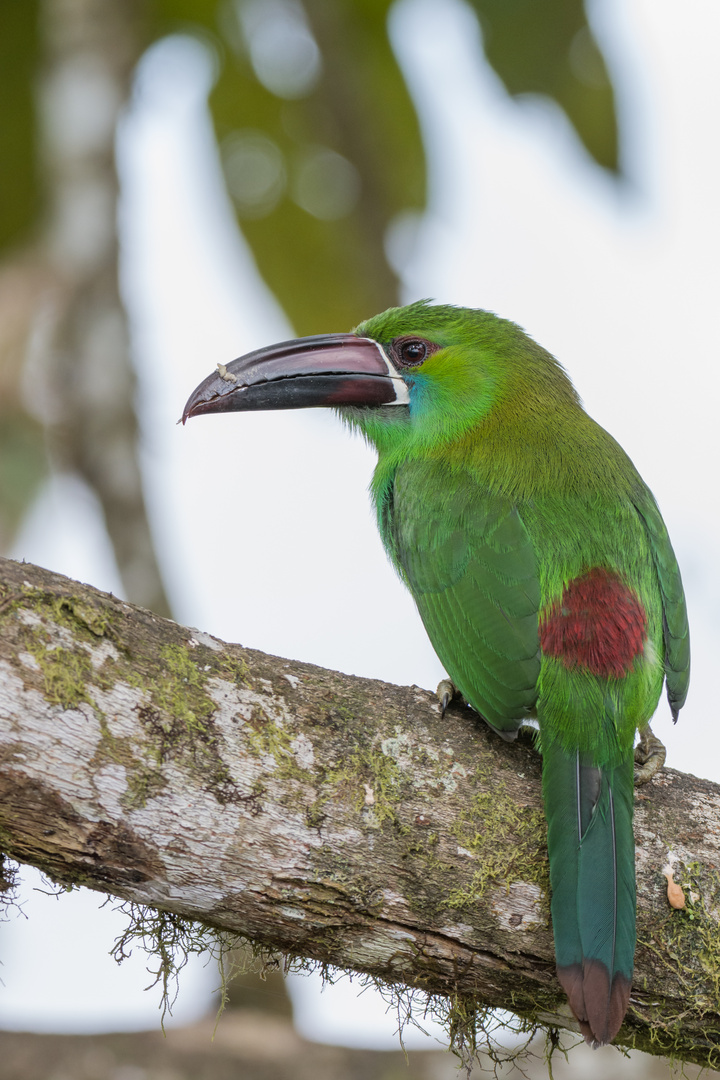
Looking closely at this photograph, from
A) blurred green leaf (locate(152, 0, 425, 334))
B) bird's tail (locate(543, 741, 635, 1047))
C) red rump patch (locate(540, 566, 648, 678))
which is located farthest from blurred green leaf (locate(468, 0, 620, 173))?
bird's tail (locate(543, 741, 635, 1047))

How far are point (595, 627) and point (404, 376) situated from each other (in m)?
1.08

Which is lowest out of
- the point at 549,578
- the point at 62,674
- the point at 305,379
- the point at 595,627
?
the point at 62,674

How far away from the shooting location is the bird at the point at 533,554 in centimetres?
214

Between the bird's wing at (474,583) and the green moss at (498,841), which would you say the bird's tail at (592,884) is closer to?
the green moss at (498,841)

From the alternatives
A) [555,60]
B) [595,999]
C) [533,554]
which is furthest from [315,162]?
Result: [595,999]

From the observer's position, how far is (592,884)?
2.08 metres

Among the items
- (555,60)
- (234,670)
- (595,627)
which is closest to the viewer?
(234,670)

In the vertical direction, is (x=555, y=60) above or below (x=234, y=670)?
above

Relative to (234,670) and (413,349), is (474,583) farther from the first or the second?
(413,349)

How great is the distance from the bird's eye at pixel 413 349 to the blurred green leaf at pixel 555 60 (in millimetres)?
2251

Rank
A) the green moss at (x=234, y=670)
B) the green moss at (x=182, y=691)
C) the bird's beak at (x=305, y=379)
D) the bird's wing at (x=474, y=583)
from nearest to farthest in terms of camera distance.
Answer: the green moss at (x=182, y=691)
the green moss at (x=234, y=670)
the bird's wing at (x=474, y=583)
the bird's beak at (x=305, y=379)

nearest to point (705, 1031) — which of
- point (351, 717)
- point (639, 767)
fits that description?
point (639, 767)

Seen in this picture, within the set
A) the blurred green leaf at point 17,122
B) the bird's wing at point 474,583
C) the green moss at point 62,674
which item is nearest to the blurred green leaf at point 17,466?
the blurred green leaf at point 17,122

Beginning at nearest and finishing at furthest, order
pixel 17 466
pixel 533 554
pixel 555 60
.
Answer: pixel 533 554, pixel 17 466, pixel 555 60
